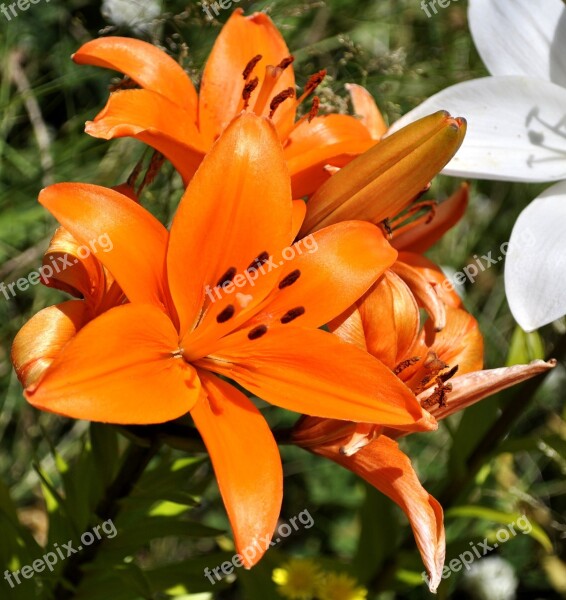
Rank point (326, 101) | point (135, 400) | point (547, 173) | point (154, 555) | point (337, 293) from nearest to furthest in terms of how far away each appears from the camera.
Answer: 1. point (135, 400)
2. point (337, 293)
3. point (547, 173)
4. point (326, 101)
5. point (154, 555)

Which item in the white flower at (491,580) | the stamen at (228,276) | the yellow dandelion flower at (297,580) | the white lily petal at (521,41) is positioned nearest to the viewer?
the stamen at (228,276)

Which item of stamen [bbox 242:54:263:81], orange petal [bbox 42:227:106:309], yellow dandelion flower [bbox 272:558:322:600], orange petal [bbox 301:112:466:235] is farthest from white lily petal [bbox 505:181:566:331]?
yellow dandelion flower [bbox 272:558:322:600]

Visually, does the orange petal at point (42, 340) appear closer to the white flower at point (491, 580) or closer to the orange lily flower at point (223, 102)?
the orange lily flower at point (223, 102)

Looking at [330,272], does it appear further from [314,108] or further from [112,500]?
[112,500]

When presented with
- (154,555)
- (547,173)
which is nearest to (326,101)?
(547,173)

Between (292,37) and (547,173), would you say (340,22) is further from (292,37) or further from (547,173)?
(547,173)

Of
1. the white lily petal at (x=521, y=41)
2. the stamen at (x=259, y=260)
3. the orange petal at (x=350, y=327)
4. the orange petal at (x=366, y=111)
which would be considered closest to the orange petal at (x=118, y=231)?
the stamen at (x=259, y=260)
